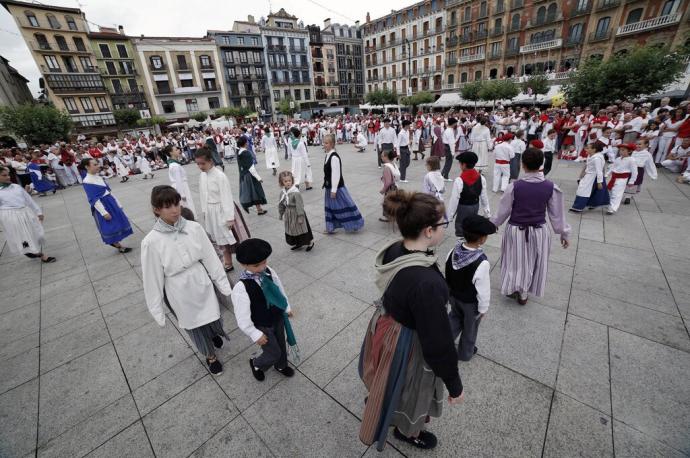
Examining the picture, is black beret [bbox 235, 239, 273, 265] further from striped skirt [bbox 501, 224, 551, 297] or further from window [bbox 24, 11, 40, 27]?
window [bbox 24, 11, 40, 27]

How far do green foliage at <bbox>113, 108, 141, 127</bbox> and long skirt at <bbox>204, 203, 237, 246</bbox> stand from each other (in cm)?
4184

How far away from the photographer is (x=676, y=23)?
23.3m

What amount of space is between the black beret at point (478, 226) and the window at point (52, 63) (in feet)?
166

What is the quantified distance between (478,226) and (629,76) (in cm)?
1922

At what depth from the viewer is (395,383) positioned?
1.72m

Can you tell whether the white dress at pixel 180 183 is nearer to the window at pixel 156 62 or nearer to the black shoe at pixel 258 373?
the black shoe at pixel 258 373

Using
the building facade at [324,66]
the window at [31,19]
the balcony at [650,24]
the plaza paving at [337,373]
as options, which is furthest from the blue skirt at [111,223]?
the building facade at [324,66]

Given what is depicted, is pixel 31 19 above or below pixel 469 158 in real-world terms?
above

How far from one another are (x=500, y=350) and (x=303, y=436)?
6.73ft

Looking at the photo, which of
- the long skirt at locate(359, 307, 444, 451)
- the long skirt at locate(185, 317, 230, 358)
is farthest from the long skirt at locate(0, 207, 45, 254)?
the long skirt at locate(359, 307, 444, 451)

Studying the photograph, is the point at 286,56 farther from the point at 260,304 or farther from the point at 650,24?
the point at 260,304

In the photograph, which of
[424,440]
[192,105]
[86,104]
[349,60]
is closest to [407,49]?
[349,60]

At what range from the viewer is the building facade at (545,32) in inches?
977

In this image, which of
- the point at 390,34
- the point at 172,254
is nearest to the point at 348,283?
the point at 172,254
